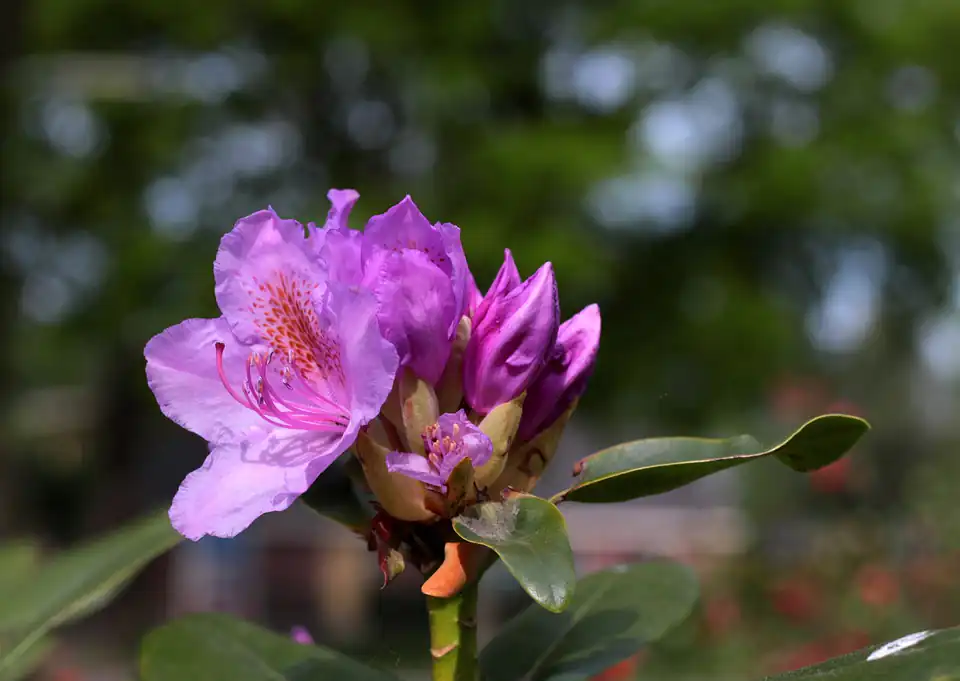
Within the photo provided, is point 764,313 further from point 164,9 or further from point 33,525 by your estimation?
point 33,525

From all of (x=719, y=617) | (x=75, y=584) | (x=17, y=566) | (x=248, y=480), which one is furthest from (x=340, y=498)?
(x=719, y=617)

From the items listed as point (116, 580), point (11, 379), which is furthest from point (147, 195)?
point (116, 580)

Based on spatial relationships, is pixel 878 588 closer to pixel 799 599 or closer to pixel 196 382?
pixel 799 599

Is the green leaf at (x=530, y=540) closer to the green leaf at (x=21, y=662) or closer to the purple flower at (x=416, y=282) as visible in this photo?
the purple flower at (x=416, y=282)

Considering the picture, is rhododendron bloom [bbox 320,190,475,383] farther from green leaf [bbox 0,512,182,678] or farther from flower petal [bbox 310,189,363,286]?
green leaf [bbox 0,512,182,678]

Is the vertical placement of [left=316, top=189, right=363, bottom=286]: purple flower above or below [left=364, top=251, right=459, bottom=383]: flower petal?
above

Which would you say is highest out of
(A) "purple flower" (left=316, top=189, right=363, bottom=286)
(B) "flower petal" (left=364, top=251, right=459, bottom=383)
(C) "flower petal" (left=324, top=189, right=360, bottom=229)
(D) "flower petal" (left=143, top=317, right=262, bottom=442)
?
(C) "flower petal" (left=324, top=189, right=360, bottom=229)

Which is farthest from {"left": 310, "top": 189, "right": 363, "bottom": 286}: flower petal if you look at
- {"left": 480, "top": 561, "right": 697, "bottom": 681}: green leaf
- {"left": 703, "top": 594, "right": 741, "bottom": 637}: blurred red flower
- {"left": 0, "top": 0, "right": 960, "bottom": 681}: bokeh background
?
{"left": 0, "top": 0, "right": 960, "bottom": 681}: bokeh background
